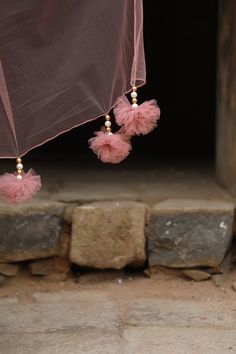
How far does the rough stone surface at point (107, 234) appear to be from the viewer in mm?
3859

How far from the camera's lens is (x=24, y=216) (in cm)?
382

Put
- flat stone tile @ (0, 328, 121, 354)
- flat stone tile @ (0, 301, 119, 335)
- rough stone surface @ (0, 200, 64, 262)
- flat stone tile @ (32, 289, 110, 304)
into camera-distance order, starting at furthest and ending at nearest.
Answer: rough stone surface @ (0, 200, 64, 262)
flat stone tile @ (32, 289, 110, 304)
flat stone tile @ (0, 301, 119, 335)
flat stone tile @ (0, 328, 121, 354)

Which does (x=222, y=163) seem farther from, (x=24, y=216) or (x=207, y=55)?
(x=207, y=55)

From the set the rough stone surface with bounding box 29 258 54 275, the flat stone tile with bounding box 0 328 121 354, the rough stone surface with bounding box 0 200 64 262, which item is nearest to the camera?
the flat stone tile with bounding box 0 328 121 354

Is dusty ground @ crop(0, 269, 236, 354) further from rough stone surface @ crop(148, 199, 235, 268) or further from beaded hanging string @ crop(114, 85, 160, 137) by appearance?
beaded hanging string @ crop(114, 85, 160, 137)

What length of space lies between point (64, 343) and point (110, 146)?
3.21ft

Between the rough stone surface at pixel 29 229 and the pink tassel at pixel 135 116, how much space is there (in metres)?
1.48

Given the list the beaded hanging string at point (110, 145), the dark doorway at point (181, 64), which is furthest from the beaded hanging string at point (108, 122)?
the dark doorway at point (181, 64)

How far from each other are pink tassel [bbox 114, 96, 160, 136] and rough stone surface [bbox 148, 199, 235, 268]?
144 cm

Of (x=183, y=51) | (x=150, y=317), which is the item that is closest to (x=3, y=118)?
(x=150, y=317)

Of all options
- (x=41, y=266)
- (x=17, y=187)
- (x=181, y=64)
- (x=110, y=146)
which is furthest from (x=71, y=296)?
(x=181, y=64)

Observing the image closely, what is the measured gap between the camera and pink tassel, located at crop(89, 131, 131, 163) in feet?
8.10

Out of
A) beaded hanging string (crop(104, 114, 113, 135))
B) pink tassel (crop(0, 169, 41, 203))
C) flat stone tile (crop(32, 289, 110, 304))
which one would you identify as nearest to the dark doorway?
flat stone tile (crop(32, 289, 110, 304))

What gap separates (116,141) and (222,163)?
192 cm
